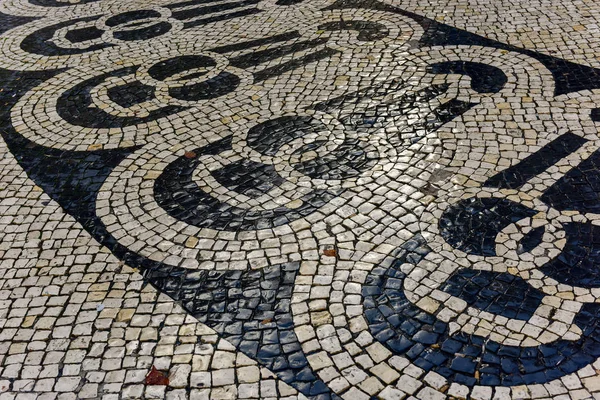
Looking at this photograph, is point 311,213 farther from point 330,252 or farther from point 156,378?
point 156,378

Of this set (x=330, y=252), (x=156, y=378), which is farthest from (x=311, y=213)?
(x=156, y=378)

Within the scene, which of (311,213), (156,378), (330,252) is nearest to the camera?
(156,378)

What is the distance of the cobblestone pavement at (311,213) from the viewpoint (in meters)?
5.41

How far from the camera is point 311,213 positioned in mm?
7020

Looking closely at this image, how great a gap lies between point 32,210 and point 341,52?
559 centimetres

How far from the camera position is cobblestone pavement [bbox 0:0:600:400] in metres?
5.41

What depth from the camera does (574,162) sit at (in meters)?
7.43

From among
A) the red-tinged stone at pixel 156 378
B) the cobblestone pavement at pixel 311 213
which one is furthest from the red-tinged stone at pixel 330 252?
the red-tinged stone at pixel 156 378

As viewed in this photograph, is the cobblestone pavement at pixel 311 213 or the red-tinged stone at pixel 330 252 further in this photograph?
the red-tinged stone at pixel 330 252

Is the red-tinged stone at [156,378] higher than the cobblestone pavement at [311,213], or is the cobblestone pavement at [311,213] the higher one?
the cobblestone pavement at [311,213]

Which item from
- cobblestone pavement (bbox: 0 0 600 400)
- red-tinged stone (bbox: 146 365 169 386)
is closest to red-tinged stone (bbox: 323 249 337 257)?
cobblestone pavement (bbox: 0 0 600 400)

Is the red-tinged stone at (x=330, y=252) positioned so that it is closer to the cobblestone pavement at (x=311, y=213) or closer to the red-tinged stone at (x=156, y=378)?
the cobblestone pavement at (x=311, y=213)

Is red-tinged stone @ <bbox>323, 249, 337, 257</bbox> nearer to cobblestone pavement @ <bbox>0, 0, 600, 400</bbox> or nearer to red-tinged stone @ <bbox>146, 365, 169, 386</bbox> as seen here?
cobblestone pavement @ <bbox>0, 0, 600, 400</bbox>

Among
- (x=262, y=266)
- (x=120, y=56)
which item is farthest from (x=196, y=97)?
(x=262, y=266)
